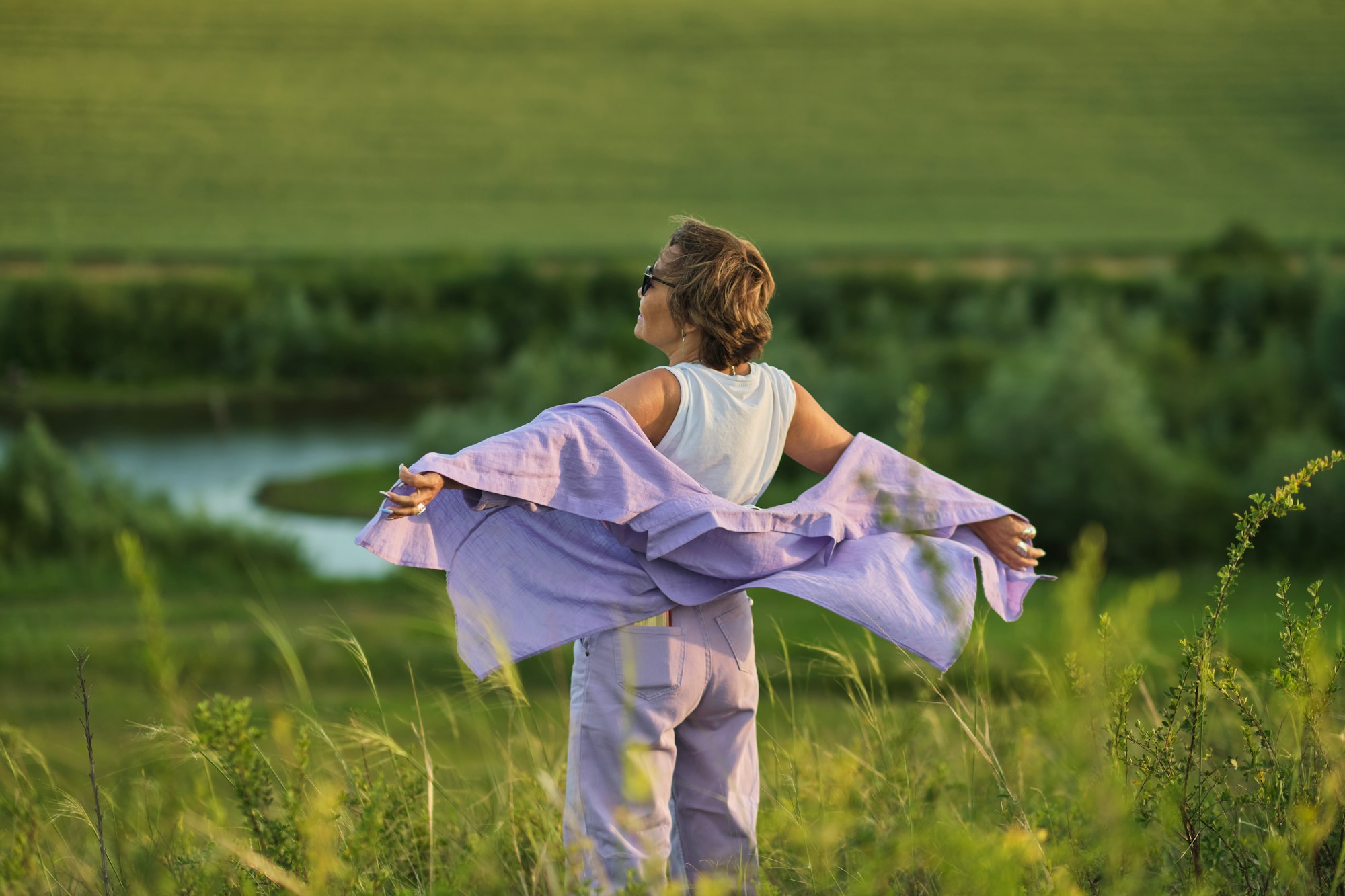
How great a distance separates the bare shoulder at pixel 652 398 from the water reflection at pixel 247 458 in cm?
1179

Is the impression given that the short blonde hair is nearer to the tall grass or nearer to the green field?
the tall grass

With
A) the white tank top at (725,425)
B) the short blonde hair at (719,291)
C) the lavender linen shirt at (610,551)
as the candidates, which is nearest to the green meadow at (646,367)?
the lavender linen shirt at (610,551)

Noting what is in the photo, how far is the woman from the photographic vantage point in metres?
2.39

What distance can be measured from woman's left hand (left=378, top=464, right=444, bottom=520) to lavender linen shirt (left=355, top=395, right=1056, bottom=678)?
0.29 ft

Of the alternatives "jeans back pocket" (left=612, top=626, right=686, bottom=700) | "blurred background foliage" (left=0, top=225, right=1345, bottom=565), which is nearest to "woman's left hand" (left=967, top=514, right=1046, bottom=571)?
"jeans back pocket" (left=612, top=626, right=686, bottom=700)

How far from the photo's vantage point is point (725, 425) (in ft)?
8.32

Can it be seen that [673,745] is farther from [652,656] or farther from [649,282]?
[649,282]

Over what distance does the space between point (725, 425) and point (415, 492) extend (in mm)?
653

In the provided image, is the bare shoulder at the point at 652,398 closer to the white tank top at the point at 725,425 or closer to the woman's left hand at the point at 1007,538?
the white tank top at the point at 725,425

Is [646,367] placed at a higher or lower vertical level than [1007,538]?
lower

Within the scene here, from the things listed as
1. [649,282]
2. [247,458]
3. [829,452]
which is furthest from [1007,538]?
[247,458]

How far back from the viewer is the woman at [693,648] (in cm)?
239

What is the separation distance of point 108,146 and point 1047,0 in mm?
39776

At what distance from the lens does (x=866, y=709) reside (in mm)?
2900
